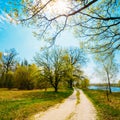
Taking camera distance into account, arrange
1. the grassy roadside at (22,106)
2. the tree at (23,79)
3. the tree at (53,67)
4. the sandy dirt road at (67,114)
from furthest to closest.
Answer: the tree at (23,79)
the tree at (53,67)
the grassy roadside at (22,106)
the sandy dirt road at (67,114)

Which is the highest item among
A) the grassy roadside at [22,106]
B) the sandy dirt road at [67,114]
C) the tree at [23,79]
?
the tree at [23,79]

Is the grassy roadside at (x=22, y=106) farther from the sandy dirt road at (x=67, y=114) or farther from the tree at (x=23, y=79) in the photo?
the tree at (x=23, y=79)

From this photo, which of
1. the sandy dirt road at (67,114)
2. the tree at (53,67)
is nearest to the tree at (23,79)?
the tree at (53,67)

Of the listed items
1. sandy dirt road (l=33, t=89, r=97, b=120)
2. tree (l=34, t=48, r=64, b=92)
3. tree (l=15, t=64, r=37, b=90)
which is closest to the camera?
sandy dirt road (l=33, t=89, r=97, b=120)

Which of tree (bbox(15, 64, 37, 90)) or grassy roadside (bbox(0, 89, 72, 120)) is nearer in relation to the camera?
grassy roadside (bbox(0, 89, 72, 120))

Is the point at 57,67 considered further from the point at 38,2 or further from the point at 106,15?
the point at 38,2

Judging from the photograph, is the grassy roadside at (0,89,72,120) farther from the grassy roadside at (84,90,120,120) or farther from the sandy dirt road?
the grassy roadside at (84,90,120,120)

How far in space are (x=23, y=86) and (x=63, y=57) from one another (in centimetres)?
3029

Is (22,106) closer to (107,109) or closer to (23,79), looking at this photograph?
(107,109)

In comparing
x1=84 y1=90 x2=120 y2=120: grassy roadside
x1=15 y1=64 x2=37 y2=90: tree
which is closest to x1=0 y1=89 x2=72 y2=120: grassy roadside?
x1=84 y1=90 x2=120 y2=120: grassy roadside

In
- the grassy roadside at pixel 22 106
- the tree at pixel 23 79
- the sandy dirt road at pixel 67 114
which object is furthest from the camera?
the tree at pixel 23 79

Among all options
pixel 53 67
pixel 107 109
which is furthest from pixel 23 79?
pixel 107 109

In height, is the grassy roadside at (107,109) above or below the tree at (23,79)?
below

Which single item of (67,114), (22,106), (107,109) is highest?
(22,106)
